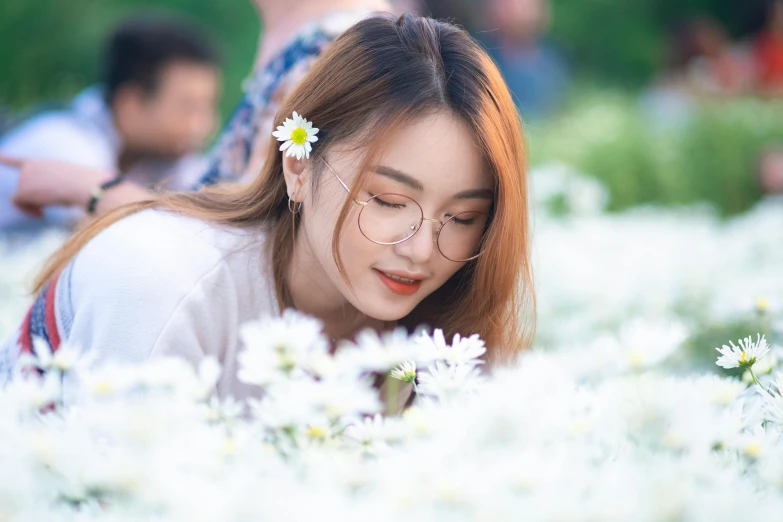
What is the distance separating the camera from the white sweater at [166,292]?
1570 millimetres

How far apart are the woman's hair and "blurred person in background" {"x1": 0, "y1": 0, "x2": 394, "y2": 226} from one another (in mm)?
476

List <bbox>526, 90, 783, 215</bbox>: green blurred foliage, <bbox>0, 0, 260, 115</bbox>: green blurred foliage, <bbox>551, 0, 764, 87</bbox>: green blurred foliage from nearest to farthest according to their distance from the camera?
<bbox>526, 90, 783, 215</bbox>: green blurred foliage → <bbox>0, 0, 260, 115</bbox>: green blurred foliage → <bbox>551, 0, 764, 87</bbox>: green blurred foliage

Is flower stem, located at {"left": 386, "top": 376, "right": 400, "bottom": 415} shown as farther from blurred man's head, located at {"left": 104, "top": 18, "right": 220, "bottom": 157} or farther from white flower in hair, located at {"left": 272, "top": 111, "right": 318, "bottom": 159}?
blurred man's head, located at {"left": 104, "top": 18, "right": 220, "bottom": 157}

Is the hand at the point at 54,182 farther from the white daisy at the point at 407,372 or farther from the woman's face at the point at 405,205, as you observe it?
the white daisy at the point at 407,372

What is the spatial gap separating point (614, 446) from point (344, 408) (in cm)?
36

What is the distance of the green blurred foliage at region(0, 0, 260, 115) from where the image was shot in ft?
20.3

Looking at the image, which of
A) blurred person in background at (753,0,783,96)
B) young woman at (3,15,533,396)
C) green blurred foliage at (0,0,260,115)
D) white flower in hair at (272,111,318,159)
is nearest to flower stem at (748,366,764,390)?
young woman at (3,15,533,396)

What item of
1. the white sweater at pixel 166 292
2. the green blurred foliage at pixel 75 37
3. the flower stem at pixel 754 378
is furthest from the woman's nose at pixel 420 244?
the green blurred foliage at pixel 75 37

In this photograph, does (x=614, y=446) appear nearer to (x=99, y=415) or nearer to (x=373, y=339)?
(x=373, y=339)

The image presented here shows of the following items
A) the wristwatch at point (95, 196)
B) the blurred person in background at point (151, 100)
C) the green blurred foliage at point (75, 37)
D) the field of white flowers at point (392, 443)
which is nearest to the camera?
the field of white flowers at point (392, 443)

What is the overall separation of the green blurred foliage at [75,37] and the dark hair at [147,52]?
1746mm

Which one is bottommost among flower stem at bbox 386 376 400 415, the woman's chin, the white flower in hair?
flower stem at bbox 386 376 400 415

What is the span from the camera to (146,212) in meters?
Answer: 1.76

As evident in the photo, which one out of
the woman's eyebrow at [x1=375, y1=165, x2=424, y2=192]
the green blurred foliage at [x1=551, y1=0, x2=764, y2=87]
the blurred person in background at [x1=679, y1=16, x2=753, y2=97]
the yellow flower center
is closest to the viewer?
the woman's eyebrow at [x1=375, y1=165, x2=424, y2=192]
